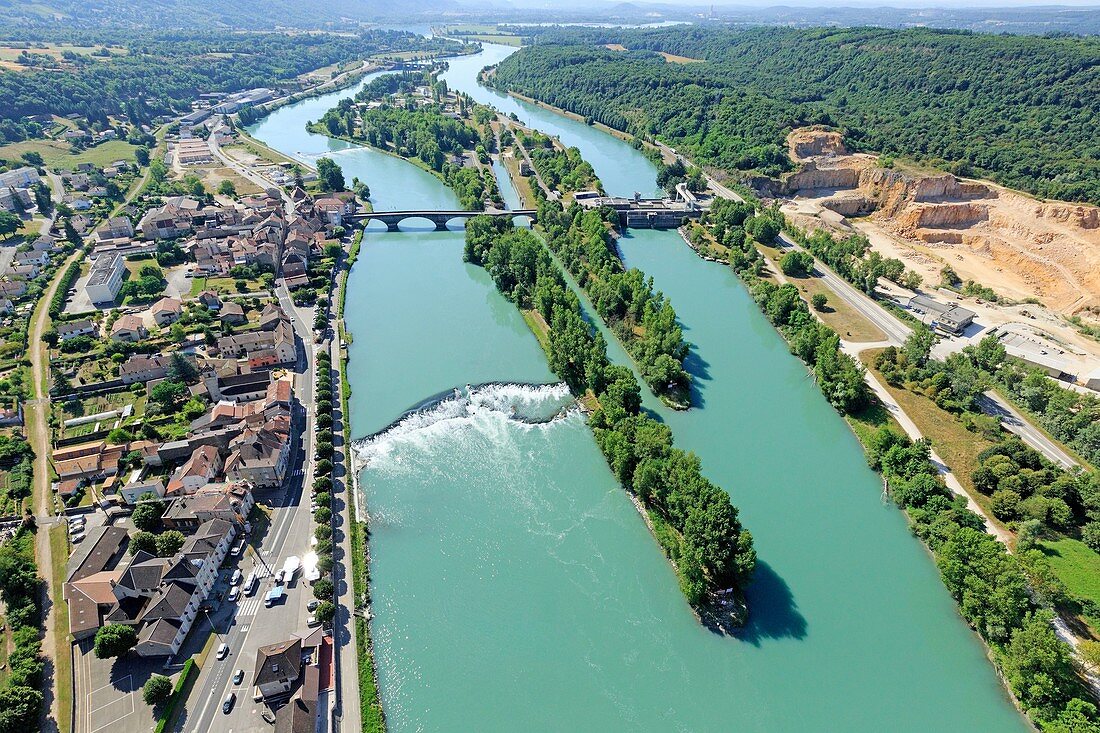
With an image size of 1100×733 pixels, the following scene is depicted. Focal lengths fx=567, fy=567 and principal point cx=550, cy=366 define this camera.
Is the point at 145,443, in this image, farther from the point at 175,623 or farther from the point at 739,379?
the point at 739,379

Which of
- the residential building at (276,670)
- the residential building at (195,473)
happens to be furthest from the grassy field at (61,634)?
the residential building at (276,670)

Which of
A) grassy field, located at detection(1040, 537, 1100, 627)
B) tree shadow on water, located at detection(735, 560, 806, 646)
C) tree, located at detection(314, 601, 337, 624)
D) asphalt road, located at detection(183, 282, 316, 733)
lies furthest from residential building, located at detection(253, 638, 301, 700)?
grassy field, located at detection(1040, 537, 1100, 627)

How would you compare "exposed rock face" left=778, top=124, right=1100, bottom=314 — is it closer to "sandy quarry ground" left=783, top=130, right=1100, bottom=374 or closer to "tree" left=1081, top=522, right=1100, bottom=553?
"sandy quarry ground" left=783, top=130, right=1100, bottom=374

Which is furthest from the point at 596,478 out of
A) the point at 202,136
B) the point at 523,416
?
the point at 202,136

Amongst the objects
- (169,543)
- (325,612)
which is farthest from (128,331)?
(325,612)

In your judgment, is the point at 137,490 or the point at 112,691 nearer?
the point at 112,691

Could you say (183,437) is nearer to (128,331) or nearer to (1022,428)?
(128,331)

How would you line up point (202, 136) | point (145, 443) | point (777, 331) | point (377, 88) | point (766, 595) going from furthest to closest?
point (377, 88), point (202, 136), point (777, 331), point (145, 443), point (766, 595)
